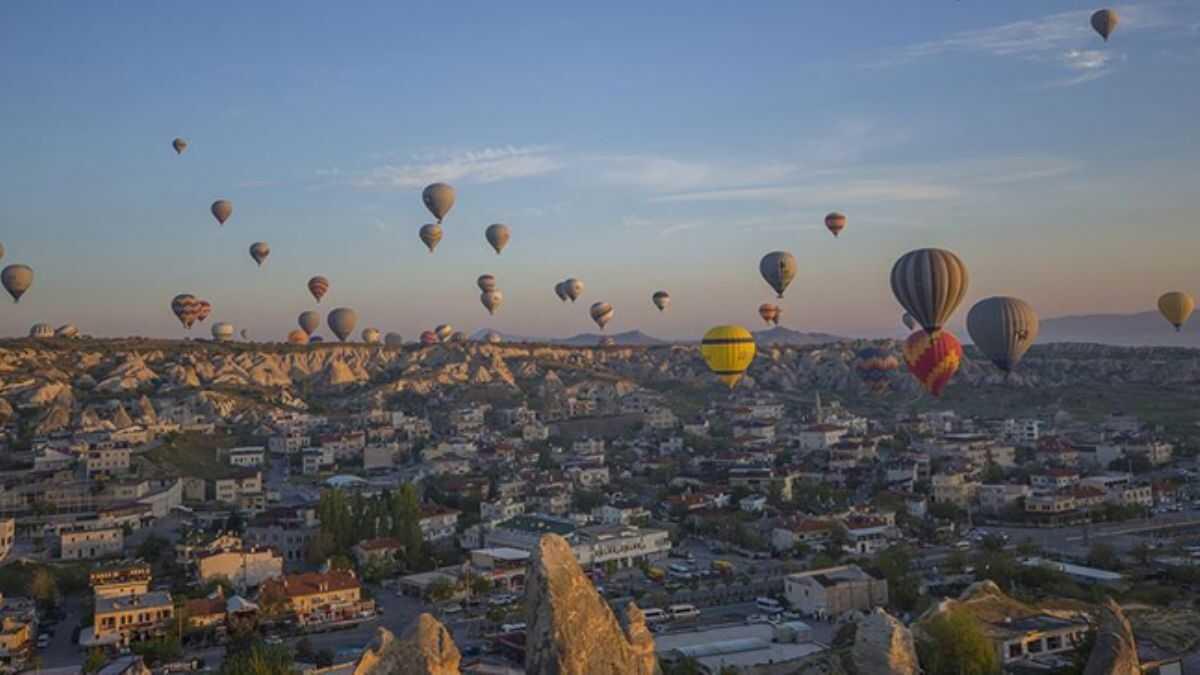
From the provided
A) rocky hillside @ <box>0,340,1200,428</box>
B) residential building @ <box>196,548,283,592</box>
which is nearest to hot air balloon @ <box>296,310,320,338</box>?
rocky hillside @ <box>0,340,1200,428</box>

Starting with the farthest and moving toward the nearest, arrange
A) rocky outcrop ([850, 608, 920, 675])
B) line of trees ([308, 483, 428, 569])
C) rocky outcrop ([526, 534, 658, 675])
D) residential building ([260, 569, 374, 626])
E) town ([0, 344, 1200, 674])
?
1. line of trees ([308, 483, 428, 569])
2. residential building ([260, 569, 374, 626])
3. town ([0, 344, 1200, 674])
4. rocky outcrop ([850, 608, 920, 675])
5. rocky outcrop ([526, 534, 658, 675])

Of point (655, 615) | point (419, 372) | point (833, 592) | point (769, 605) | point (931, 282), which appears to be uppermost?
point (931, 282)

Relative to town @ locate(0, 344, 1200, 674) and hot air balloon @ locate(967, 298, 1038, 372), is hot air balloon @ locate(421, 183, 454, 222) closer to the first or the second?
town @ locate(0, 344, 1200, 674)

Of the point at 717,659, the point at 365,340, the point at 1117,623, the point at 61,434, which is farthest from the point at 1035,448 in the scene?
the point at 365,340

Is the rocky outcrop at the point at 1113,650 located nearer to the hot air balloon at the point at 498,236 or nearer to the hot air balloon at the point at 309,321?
the hot air balloon at the point at 498,236

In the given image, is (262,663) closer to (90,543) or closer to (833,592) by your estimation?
(833,592)

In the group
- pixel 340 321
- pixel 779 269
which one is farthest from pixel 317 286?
pixel 779 269

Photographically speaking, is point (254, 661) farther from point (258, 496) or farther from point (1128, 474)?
point (1128, 474)

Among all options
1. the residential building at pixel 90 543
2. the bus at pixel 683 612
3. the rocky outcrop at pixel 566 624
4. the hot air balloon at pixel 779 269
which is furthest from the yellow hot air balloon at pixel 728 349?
the rocky outcrop at pixel 566 624
